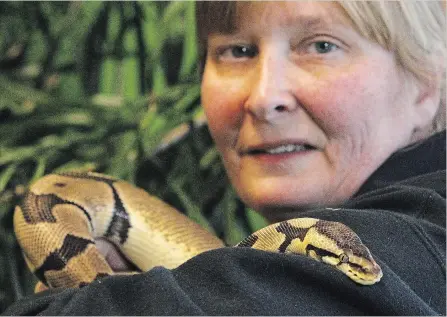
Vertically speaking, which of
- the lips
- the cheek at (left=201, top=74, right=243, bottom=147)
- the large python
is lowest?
the large python

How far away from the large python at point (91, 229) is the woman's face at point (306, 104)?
12.1 inches

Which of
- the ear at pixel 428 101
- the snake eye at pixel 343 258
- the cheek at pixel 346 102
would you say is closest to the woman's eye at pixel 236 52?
the cheek at pixel 346 102

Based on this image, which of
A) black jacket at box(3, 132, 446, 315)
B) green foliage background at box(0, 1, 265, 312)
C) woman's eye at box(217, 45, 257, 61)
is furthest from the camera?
green foliage background at box(0, 1, 265, 312)

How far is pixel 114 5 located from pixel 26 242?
32.4 inches

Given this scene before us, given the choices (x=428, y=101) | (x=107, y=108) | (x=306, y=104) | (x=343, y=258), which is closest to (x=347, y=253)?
(x=343, y=258)

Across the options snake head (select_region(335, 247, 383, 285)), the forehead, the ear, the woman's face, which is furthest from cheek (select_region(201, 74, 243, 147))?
snake head (select_region(335, 247, 383, 285))

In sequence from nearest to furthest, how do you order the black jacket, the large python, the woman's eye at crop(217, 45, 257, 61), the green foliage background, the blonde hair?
the black jacket < the blonde hair < the woman's eye at crop(217, 45, 257, 61) < the large python < the green foliage background

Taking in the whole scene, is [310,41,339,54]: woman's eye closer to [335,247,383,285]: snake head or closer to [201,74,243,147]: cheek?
[201,74,243,147]: cheek

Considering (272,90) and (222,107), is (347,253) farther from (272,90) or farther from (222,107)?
(222,107)

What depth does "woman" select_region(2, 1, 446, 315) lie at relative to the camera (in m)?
0.72

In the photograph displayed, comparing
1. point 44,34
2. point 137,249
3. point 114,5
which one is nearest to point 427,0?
point 137,249

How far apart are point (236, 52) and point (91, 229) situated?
51 cm

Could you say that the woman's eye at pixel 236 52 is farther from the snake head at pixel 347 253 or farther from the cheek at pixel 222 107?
the snake head at pixel 347 253

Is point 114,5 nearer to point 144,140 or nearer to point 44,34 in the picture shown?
point 44,34
